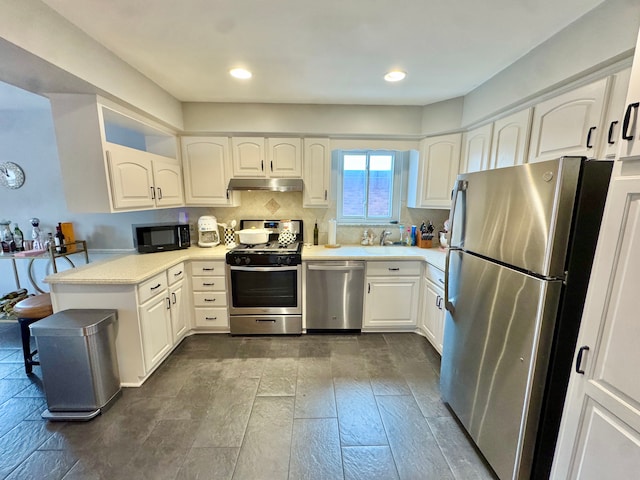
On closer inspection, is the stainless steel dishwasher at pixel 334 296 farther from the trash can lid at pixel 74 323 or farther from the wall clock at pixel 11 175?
the wall clock at pixel 11 175

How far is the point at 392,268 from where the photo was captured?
2.81 metres

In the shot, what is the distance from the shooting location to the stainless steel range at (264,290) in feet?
8.96

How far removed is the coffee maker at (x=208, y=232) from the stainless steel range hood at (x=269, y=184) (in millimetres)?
486

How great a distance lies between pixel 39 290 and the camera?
3.38 m

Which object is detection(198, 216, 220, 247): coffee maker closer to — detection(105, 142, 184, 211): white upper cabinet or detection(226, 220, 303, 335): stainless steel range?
detection(105, 142, 184, 211): white upper cabinet

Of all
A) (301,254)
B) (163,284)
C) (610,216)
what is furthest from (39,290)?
(610,216)

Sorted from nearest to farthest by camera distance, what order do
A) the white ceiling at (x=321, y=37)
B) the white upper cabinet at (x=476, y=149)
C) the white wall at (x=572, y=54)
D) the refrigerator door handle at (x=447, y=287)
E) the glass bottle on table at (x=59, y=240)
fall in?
the white wall at (x=572, y=54), the white ceiling at (x=321, y=37), the refrigerator door handle at (x=447, y=287), the white upper cabinet at (x=476, y=149), the glass bottle on table at (x=59, y=240)

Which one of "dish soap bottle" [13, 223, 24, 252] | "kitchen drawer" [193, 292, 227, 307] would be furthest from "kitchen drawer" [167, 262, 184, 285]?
"dish soap bottle" [13, 223, 24, 252]

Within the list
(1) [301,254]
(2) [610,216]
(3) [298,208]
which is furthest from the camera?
(3) [298,208]

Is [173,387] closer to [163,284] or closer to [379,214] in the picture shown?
[163,284]

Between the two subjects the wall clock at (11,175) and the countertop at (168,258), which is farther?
the wall clock at (11,175)

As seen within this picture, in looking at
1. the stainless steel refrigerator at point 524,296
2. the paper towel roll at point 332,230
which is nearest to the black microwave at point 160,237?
the paper towel roll at point 332,230

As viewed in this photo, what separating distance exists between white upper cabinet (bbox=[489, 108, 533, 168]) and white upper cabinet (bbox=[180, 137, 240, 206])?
2647 millimetres

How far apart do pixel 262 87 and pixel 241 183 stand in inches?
39.4
